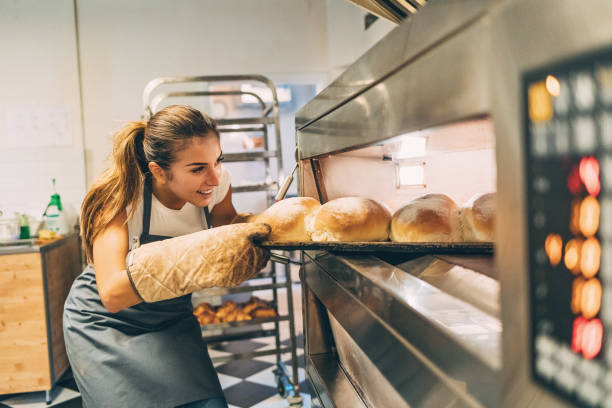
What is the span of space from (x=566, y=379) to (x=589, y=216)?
12 cm

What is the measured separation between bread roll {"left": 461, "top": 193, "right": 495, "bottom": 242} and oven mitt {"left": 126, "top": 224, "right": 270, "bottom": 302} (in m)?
0.46

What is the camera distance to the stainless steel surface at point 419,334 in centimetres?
40

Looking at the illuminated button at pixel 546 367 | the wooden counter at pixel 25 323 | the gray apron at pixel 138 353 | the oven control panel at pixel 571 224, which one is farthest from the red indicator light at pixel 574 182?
the wooden counter at pixel 25 323

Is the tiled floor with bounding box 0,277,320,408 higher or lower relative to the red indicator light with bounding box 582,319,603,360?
lower

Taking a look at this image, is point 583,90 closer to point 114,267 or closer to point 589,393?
point 589,393

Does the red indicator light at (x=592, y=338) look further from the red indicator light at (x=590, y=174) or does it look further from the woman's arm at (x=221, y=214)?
the woman's arm at (x=221, y=214)

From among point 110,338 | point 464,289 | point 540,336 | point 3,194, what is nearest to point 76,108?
point 3,194

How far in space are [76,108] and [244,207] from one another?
172 centimetres

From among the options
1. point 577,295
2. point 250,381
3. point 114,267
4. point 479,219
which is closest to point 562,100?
point 577,295

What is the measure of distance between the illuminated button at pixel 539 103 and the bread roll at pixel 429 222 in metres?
0.55

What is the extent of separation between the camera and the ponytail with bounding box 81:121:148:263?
123cm

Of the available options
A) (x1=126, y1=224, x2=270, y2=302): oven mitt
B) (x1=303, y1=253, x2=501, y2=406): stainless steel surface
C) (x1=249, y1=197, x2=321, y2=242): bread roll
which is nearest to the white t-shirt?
(x1=126, y1=224, x2=270, y2=302): oven mitt

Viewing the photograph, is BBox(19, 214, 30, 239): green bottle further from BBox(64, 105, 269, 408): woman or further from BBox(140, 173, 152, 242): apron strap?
BBox(140, 173, 152, 242): apron strap

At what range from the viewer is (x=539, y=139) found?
0.31 m
